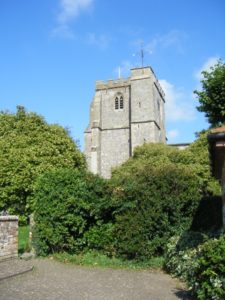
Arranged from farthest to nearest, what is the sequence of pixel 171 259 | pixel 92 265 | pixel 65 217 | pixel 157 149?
pixel 157 149
pixel 65 217
pixel 92 265
pixel 171 259

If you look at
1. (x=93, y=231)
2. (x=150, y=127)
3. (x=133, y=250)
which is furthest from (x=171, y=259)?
(x=150, y=127)

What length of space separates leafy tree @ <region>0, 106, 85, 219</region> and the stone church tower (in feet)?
78.3

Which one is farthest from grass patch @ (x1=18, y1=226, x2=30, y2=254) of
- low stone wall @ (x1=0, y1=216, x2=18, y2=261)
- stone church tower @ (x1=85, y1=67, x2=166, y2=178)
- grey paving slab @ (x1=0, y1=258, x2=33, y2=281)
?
stone church tower @ (x1=85, y1=67, x2=166, y2=178)

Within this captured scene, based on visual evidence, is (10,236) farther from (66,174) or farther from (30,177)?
(30,177)

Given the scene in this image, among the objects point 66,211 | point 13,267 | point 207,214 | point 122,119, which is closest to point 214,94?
point 207,214

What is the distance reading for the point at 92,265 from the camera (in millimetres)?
10766

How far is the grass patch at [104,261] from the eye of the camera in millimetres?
10594

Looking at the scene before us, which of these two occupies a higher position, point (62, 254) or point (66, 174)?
point (66, 174)

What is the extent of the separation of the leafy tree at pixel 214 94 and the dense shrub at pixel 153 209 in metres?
7.88

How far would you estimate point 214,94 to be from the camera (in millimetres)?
18484

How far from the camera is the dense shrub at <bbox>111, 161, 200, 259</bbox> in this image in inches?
435

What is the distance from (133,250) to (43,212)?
11.5 ft

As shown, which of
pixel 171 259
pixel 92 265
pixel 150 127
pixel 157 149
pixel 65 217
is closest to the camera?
pixel 171 259

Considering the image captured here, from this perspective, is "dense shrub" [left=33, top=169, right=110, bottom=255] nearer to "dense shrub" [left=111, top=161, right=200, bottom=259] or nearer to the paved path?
"dense shrub" [left=111, top=161, right=200, bottom=259]
